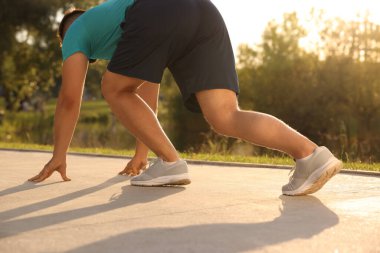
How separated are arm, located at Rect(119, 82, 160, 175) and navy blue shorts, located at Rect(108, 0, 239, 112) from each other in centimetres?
88

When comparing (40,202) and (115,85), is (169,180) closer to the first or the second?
(115,85)

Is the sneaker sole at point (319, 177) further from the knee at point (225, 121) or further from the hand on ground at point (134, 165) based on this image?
the hand on ground at point (134, 165)

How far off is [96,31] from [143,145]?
1179 millimetres

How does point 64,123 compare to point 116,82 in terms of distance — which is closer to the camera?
point 116,82

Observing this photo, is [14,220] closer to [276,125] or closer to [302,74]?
[276,125]

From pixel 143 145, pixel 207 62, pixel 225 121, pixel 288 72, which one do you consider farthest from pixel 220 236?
pixel 288 72

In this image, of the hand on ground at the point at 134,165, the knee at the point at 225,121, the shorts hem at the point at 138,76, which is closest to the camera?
the shorts hem at the point at 138,76

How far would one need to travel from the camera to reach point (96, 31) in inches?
173

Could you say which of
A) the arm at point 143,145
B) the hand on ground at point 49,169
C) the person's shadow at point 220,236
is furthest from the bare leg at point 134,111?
the person's shadow at point 220,236

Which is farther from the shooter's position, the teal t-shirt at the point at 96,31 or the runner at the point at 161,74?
the teal t-shirt at the point at 96,31

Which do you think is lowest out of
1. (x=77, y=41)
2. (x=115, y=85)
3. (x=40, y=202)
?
(x=40, y=202)

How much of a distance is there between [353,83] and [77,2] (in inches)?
498

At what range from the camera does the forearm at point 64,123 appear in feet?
14.8

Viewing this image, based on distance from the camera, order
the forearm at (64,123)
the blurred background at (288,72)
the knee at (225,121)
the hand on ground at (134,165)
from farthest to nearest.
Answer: the blurred background at (288,72)
the hand on ground at (134,165)
the forearm at (64,123)
the knee at (225,121)
